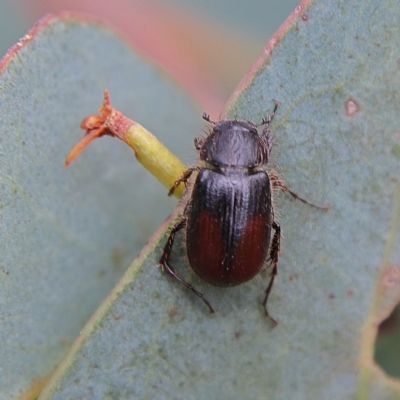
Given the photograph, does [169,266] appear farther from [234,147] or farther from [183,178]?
[234,147]

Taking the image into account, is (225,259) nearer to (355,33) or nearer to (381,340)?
(381,340)

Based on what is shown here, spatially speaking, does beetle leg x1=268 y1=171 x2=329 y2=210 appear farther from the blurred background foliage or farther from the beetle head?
the blurred background foliage

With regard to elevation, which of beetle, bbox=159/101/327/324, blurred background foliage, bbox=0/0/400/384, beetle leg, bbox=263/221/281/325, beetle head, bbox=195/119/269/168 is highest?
blurred background foliage, bbox=0/0/400/384

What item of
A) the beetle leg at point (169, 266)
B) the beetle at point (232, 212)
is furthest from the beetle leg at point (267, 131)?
the beetle leg at point (169, 266)

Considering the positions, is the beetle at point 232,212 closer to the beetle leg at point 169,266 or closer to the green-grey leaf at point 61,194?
the beetle leg at point 169,266

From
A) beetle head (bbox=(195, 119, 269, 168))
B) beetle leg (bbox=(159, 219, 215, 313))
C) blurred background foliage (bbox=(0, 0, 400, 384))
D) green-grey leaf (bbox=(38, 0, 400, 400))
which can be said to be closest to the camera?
green-grey leaf (bbox=(38, 0, 400, 400))

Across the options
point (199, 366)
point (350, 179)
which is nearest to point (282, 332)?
point (199, 366)

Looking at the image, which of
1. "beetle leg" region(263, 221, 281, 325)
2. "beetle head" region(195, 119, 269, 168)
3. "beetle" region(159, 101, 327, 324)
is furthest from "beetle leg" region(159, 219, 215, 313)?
"beetle head" region(195, 119, 269, 168)
